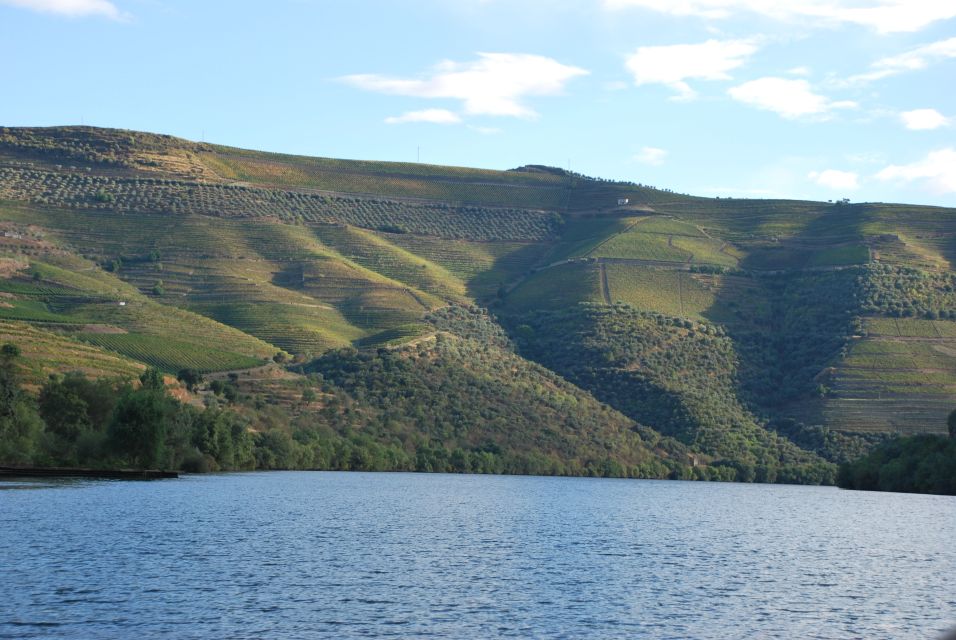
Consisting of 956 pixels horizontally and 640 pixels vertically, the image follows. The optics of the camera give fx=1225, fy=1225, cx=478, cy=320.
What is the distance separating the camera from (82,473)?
4951 inches

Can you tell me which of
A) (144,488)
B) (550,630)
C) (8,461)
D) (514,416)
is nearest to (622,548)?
(550,630)

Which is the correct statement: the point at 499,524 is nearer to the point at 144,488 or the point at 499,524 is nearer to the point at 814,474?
the point at 144,488

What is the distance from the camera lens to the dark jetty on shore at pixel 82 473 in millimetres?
116412

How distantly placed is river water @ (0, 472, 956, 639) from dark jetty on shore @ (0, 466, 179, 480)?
2831 millimetres

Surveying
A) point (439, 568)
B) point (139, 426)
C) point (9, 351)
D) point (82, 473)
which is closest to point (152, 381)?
point (139, 426)

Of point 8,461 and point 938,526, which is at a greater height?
point 8,461

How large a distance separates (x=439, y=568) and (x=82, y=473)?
231 ft

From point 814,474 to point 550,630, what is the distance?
156352mm

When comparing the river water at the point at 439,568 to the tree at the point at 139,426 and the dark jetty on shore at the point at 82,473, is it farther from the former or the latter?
the tree at the point at 139,426

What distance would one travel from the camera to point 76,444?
125875 millimetres

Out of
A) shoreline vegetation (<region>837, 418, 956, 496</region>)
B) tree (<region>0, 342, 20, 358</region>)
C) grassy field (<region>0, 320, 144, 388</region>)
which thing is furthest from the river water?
shoreline vegetation (<region>837, 418, 956, 496</region>)

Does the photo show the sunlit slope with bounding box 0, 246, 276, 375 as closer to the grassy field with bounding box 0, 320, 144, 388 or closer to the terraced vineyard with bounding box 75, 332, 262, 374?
the terraced vineyard with bounding box 75, 332, 262, 374

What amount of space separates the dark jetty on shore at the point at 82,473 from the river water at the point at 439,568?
9.29 feet

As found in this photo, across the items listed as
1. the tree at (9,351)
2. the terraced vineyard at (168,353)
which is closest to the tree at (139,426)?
the tree at (9,351)
